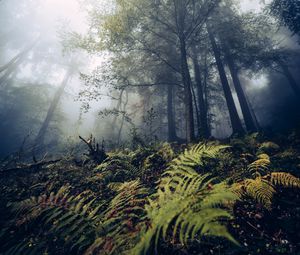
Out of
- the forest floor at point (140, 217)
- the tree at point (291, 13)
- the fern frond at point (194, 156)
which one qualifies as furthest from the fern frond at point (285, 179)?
the tree at point (291, 13)

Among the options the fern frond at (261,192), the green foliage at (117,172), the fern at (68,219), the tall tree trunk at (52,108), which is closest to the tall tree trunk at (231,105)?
the green foliage at (117,172)

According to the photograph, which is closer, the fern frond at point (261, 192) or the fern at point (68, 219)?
the fern at point (68, 219)

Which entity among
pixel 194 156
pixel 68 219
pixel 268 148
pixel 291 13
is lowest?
pixel 68 219

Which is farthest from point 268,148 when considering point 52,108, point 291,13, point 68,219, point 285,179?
point 52,108

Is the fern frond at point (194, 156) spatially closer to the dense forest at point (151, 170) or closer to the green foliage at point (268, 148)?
the dense forest at point (151, 170)

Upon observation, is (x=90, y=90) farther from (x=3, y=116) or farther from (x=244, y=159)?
(x=3, y=116)

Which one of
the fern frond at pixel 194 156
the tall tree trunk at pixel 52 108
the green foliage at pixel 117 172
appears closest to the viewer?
the fern frond at pixel 194 156

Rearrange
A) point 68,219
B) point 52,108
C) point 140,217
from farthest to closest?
point 52,108, point 140,217, point 68,219

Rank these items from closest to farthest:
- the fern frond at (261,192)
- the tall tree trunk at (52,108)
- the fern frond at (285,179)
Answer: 1. the fern frond at (261,192)
2. the fern frond at (285,179)
3. the tall tree trunk at (52,108)

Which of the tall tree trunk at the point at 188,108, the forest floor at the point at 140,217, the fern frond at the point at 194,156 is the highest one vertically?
the tall tree trunk at the point at 188,108

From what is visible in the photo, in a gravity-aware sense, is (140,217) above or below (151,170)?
below

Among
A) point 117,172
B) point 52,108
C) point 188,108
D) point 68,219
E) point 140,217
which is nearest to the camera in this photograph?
point 68,219

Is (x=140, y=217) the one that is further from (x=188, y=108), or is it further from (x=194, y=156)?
(x=188, y=108)

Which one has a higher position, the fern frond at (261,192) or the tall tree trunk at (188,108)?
the tall tree trunk at (188,108)
